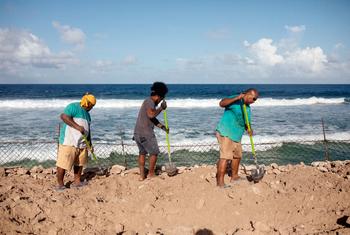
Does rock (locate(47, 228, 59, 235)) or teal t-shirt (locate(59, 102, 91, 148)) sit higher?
teal t-shirt (locate(59, 102, 91, 148))

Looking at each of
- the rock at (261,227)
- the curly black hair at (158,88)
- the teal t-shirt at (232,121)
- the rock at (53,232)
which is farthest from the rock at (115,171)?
the rock at (261,227)

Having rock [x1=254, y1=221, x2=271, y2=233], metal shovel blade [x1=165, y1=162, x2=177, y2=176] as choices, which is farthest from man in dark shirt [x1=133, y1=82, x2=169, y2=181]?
rock [x1=254, y1=221, x2=271, y2=233]

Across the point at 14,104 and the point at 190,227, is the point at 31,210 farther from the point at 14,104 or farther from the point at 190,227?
the point at 14,104

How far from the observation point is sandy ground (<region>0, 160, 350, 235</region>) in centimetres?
404

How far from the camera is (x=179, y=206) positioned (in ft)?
15.2

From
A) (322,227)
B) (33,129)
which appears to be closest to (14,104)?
(33,129)

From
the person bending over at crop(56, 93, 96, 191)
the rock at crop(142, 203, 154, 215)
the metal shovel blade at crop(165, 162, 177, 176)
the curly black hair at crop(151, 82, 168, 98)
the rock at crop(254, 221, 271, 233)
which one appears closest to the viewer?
the rock at crop(254, 221, 271, 233)

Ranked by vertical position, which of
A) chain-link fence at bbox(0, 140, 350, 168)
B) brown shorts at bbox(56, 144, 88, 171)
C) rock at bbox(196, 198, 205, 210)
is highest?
brown shorts at bbox(56, 144, 88, 171)

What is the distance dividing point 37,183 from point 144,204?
2094 millimetres

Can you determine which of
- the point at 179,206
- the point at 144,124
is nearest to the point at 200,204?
the point at 179,206

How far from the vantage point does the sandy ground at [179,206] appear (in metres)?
4.04

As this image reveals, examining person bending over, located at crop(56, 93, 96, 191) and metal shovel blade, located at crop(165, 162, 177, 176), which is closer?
person bending over, located at crop(56, 93, 96, 191)

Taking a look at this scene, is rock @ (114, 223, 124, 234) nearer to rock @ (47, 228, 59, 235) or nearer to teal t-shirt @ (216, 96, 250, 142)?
rock @ (47, 228, 59, 235)

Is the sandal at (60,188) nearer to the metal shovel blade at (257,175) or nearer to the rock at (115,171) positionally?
the rock at (115,171)
